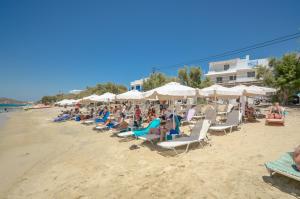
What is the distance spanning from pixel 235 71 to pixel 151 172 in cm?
3417

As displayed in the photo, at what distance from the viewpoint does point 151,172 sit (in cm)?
418

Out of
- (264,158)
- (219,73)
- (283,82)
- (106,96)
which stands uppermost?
(219,73)

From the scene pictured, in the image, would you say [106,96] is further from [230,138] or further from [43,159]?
[230,138]

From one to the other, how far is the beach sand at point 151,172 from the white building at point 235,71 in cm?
2855

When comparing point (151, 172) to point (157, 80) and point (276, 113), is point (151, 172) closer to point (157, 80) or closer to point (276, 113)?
point (276, 113)

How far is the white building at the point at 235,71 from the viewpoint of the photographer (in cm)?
3194

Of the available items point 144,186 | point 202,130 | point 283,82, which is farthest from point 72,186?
point 283,82

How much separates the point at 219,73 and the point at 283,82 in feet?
57.9

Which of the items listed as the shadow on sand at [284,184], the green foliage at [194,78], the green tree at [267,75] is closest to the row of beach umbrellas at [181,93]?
the shadow on sand at [284,184]

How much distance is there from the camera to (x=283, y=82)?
59.7ft

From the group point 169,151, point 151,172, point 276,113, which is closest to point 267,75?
point 276,113

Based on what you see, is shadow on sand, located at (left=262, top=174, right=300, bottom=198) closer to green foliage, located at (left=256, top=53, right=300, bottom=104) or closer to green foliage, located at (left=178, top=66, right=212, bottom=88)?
green foliage, located at (left=256, top=53, right=300, bottom=104)

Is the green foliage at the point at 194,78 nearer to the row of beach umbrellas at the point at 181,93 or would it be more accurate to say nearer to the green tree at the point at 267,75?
the green tree at the point at 267,75

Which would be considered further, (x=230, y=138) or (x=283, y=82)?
(x=283, y=82)
